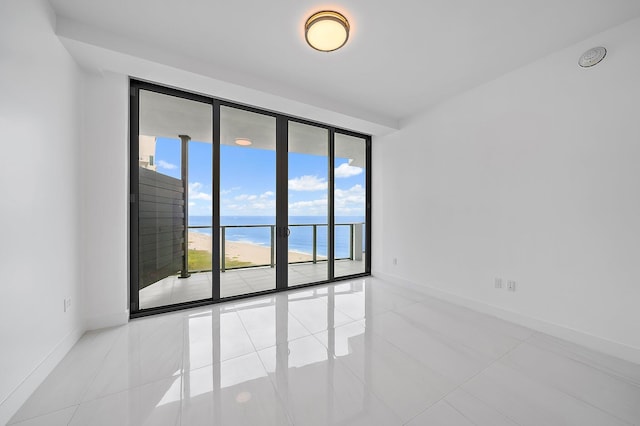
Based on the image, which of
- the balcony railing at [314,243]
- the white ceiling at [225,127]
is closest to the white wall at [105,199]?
the white ceiling at [225,127]

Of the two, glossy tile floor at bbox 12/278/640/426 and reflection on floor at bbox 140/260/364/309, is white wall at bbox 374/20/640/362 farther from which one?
reflection on floor at bbox 140/260/364/309

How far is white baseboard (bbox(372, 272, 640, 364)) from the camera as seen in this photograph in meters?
1.99

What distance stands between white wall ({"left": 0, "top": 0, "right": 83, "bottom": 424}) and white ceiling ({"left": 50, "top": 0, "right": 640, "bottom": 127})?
1.59 ft

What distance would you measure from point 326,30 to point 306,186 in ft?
8.20

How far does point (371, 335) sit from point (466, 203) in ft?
7.01

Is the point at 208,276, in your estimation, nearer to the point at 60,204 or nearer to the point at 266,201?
the point at 266,201

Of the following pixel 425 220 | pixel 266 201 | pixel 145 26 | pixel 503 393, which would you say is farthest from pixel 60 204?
pixel 425 220

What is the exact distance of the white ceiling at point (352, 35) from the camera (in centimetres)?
188

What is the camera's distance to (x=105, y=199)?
2443 mm

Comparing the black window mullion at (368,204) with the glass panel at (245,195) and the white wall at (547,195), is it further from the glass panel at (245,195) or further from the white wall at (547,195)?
the glass panel at (245,195)

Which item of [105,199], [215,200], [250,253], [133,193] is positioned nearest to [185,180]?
[215,200]

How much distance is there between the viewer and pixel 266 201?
378 centimetres

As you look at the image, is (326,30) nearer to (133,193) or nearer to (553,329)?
(133,193)

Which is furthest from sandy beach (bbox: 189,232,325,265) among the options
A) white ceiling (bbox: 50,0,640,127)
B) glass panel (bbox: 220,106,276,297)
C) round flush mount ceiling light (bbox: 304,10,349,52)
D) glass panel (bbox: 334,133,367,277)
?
round flush mount ceiling light (bbox: 304,10,349,52)
